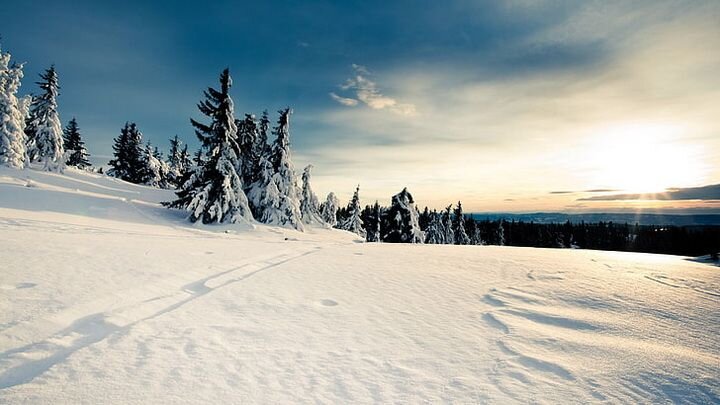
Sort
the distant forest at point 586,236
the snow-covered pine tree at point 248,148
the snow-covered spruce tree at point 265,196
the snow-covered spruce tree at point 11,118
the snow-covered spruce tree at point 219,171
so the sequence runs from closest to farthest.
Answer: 1. the snow-covered spruce tree at point 219,171
2. the snow-covered spruce tree at point 11,118
3. the snow-covered spruce tree at point 265,196
4. the snow-covered pine tree at point 248,148
5. the distant forest at point 586,236

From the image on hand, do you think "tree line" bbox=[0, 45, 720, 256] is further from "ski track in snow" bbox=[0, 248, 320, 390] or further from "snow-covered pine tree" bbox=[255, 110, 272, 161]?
"ski track in snow" bbox=[0, 248, 320, 390]

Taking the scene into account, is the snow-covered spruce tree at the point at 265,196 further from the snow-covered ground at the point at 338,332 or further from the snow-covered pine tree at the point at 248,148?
the snow-covered ground at the point at 338,332

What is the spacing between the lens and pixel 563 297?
553 cm

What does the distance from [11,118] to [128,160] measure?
2572 centimetres

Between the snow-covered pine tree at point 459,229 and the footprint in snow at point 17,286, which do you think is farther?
the snow-covered pine tree at point 459,229

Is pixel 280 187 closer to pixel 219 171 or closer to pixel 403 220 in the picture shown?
pixel 219 171

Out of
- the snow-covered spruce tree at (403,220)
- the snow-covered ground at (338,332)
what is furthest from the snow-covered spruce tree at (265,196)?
the snow-covered ground at (338,332)

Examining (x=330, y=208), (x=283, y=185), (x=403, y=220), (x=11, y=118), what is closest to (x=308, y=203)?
(x=283, y=185)

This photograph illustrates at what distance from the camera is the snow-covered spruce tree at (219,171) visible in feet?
68.5

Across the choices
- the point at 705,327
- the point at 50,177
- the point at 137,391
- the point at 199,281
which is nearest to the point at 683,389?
the point at 705,327

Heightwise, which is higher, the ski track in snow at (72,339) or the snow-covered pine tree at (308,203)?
the snow-covered pine tree at (308,203)

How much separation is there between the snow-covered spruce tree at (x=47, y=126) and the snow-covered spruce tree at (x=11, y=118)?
255 cm

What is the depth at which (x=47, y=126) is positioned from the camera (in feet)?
100

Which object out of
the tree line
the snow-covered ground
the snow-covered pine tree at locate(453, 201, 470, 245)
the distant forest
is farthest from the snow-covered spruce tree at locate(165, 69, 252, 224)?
the distant forest
